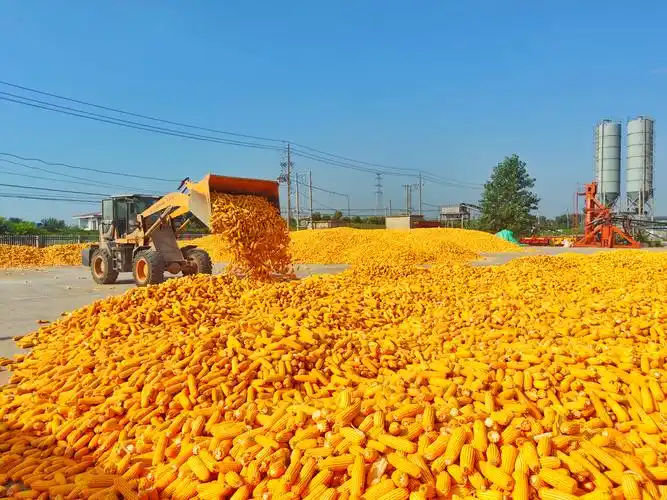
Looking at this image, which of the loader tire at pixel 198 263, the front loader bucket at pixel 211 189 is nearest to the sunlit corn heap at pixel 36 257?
the loader tire at pixel 198 263

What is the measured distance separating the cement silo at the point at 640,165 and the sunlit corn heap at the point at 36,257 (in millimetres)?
46879

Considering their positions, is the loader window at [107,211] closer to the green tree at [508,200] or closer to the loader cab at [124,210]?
the loader cab at [124,210]

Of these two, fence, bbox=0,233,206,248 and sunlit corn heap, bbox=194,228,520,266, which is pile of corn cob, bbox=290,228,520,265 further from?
fence, bbox=0,233,206,248

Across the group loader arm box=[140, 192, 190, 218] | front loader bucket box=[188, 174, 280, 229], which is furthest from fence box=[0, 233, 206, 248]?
front loader bucket box=[188, 174, 280, 229]

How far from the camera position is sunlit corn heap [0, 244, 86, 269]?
21797 mm

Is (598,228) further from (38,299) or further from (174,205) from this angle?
(38,299)

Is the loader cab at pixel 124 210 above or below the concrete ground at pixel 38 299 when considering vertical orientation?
above

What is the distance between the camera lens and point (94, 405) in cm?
381

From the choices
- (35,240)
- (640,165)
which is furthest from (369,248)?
(640,165)

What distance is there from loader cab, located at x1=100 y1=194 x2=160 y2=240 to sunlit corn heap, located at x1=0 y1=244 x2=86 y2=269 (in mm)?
11267

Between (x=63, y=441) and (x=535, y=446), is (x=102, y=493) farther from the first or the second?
(x=535, y=446)

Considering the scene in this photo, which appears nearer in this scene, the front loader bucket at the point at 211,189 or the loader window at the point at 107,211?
the front loader bucket at the point at 211,189

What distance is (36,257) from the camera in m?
23.2

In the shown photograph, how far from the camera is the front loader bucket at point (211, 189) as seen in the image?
30.3 feet
